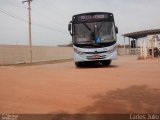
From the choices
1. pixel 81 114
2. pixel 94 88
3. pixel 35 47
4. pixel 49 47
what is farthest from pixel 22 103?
pixel 49 47

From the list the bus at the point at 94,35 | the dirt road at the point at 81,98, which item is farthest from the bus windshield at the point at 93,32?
the dirt road at the point at 81,98

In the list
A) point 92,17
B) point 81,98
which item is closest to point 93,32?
point 92,17

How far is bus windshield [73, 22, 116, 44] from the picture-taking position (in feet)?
63.5

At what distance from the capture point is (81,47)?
1939cm

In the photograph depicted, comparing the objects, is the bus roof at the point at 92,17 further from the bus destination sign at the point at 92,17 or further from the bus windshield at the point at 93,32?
the bus windshield at the point at 93,32

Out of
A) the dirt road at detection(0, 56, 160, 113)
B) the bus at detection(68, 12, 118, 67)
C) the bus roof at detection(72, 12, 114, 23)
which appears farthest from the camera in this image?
the bus roof at detection(72, 12, 114, 23)

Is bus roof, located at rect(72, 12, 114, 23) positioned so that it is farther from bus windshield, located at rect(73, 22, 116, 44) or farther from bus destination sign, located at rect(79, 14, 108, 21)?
bus windshield, located at rect(73, 22, 116, 44)

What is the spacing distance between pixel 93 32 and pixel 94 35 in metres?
0.22

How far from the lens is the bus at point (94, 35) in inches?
761

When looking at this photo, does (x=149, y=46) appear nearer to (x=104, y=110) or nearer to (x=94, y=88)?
(x=94, y=88)

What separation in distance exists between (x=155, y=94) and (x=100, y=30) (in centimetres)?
1181

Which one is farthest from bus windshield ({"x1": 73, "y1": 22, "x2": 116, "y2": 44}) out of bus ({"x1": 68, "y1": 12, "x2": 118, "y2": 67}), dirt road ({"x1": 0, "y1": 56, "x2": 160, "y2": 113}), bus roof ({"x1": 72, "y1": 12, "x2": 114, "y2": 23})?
dirt road ({"x1": 0, "y1": 56, "x2": 160, "y2": 113})

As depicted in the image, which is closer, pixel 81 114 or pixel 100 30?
pixel 81 114

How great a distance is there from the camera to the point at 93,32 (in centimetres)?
1941
